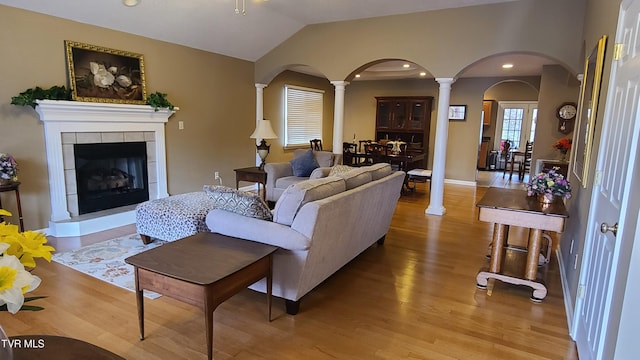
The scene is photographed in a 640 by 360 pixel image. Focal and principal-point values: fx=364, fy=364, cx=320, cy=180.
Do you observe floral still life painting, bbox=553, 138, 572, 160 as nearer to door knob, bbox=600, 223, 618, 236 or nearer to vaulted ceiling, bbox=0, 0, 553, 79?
vaulted ceiling, bbox=0, 0, 553, 79

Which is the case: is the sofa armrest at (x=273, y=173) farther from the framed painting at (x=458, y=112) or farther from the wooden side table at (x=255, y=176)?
the framed painting at (x=458, y=112)

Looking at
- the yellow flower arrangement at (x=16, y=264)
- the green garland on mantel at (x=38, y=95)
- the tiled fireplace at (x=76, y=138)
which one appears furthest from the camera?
the tiled fireplace at (x=76, y=138)

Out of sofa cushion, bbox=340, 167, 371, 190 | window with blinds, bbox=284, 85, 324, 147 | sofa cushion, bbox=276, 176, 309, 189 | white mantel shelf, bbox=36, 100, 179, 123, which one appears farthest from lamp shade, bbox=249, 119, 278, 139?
window with blinds, bbox=284, 85, 324, 147

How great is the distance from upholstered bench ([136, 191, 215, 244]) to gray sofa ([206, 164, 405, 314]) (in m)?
0.83

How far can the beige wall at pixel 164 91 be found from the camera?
155 inches

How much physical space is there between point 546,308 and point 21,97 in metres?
5.34

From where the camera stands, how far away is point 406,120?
895cm

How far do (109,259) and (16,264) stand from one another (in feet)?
10.3

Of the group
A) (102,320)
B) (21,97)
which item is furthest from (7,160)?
(102,320)

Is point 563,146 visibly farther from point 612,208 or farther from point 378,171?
point 612,208

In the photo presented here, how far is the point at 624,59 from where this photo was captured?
1975mm

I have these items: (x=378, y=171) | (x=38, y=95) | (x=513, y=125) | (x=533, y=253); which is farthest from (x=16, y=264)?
(x=513, y=125)

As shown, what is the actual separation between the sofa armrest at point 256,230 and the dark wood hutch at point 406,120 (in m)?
6.39

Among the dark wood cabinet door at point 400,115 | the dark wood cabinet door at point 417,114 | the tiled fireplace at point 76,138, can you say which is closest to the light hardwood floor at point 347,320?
the tiled fireplace at point 76,138
